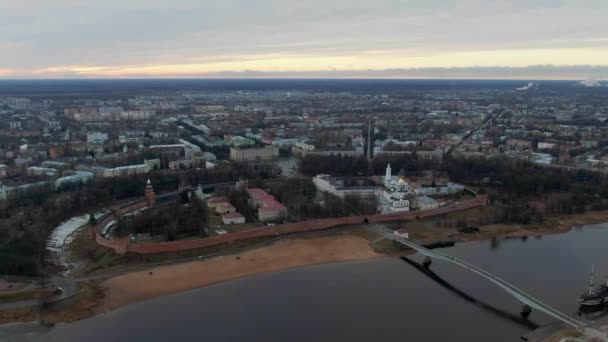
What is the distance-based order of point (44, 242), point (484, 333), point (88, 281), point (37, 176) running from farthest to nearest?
point (37, 176) < point (44, 242) < point (88, 281) < point (484, 333)

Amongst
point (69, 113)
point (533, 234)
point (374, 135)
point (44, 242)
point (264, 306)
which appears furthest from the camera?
point (69, 113)

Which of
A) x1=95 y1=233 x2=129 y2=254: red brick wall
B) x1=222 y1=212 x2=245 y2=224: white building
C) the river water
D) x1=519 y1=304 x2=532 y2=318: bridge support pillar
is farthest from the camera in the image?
x1=222 y1=212 x2=245 y2=224: white building

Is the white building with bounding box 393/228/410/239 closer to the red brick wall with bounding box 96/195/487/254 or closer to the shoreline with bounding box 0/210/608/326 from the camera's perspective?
the shoreline with bounding box 0/210/608/326

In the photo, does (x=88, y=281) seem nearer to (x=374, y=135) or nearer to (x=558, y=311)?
(x=558, y=311)

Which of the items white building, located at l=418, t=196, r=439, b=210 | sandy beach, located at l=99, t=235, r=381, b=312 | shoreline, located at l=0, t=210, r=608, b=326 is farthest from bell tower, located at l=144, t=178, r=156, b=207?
white building, located at l=418, t=196, r=439, b=210

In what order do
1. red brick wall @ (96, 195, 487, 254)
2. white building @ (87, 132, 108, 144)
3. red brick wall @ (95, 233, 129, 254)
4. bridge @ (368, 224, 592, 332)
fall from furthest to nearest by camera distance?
white building @ (87, 132, 108, 144)
red brick wall @ (96, 195, 487, 254)
red brick wall @ (95, 233, 129, 254)
bridge @ (368, 224, 592, 332)

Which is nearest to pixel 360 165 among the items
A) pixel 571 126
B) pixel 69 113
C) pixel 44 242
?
pixel 44 242

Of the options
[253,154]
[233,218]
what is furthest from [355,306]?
[253,154]
